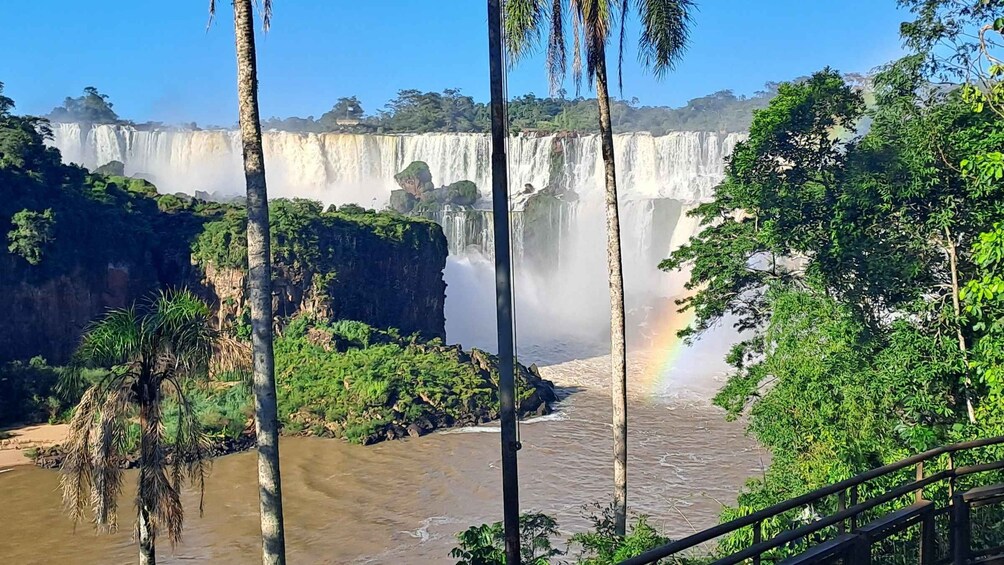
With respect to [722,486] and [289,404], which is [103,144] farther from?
[722,486]

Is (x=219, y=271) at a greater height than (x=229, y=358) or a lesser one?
lesser

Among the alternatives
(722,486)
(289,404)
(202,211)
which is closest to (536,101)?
(202,211)

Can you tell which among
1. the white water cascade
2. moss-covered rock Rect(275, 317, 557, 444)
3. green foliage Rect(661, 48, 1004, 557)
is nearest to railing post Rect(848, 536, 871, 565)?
green foliage Rect(661, 48, 1004, 557)

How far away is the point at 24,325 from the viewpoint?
90.1 ft

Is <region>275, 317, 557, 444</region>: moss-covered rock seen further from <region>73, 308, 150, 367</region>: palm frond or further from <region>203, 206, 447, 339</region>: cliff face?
<region>73, 308, 150, 367</region>: palm frond

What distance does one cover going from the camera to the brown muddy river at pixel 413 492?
16547 mm

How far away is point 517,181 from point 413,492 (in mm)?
38497

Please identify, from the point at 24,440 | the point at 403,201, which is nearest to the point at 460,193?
the point at 403,201

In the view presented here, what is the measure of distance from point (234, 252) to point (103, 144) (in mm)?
29981

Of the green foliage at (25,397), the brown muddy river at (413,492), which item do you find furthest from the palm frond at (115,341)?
the green foliage at (25,397)

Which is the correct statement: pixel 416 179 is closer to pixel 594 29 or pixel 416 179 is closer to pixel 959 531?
pixel 594 29

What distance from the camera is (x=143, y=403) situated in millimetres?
7707

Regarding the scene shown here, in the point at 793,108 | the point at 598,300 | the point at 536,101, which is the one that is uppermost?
the point at 536,101

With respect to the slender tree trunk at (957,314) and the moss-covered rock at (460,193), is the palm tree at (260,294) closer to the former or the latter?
the slender tree trunk at (957,314)
